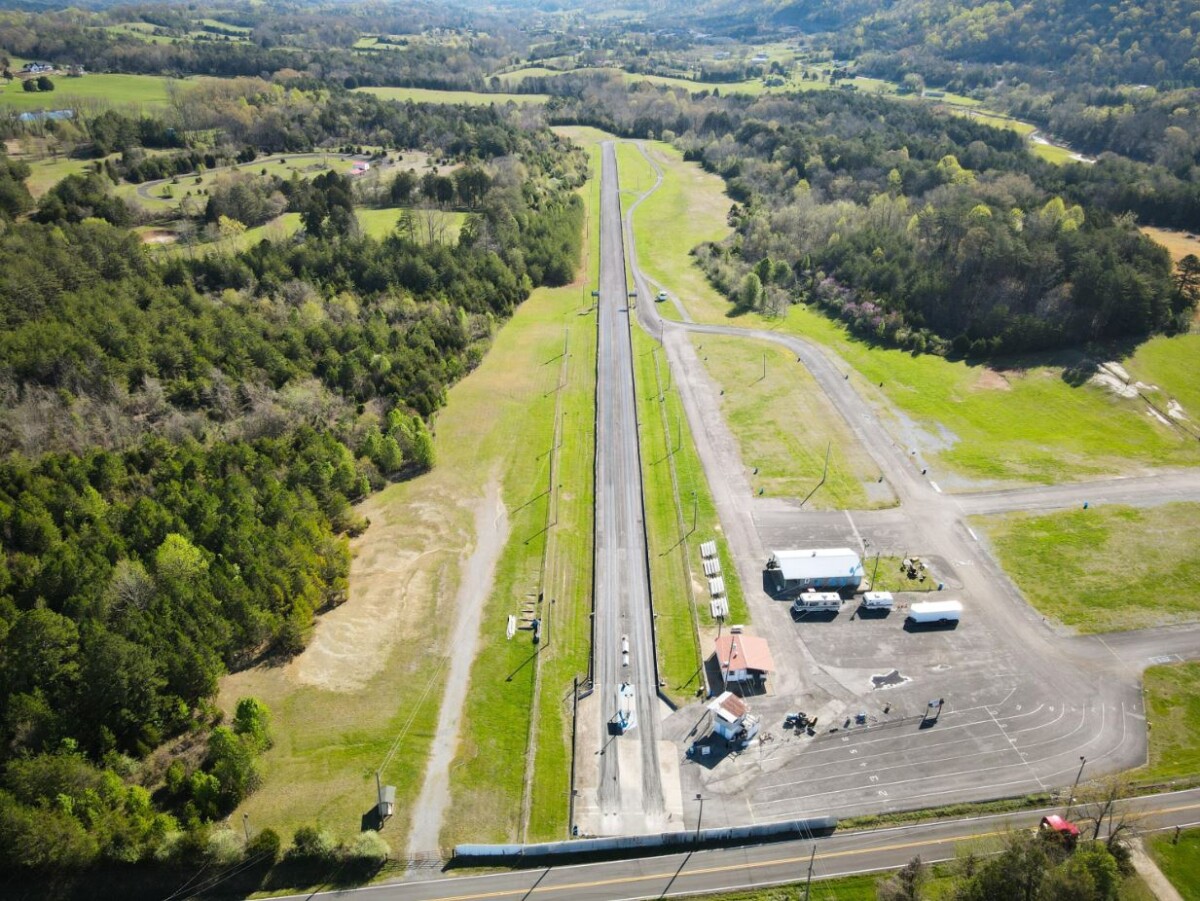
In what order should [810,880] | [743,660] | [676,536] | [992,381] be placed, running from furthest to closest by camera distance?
[992,381]
[676,536]
[743,660]
[810,880]

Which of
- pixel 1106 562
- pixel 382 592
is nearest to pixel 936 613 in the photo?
pixel 1106 562

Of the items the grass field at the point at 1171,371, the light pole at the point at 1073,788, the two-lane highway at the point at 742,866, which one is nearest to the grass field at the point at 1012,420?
the grass field at the point at 1171,371

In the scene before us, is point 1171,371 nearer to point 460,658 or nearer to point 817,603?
point 817,603

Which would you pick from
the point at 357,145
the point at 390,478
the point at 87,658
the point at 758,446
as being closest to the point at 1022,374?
the point at 758,446

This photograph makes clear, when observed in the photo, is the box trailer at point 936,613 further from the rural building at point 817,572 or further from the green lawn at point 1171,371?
the green lawn at point 1171,371

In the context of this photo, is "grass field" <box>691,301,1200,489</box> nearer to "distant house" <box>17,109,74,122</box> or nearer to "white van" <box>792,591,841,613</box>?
"white van" <box>792,591,841,613</box>

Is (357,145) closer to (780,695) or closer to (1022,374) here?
(1022,374)
